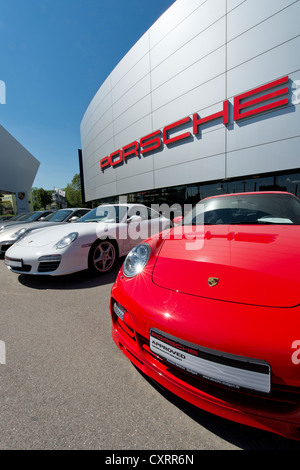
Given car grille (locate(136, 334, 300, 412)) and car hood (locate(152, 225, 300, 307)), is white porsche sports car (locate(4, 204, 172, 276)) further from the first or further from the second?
car grille (locate(136, 334, 300, 412))

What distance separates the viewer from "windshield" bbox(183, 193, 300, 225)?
210 centimetres

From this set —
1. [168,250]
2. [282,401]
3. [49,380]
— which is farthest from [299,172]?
[49,380]

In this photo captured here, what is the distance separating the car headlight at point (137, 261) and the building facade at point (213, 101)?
23.4ft

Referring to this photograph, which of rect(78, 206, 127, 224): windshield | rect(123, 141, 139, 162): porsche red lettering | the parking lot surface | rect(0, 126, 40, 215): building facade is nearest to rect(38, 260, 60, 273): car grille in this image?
the parking lot surface

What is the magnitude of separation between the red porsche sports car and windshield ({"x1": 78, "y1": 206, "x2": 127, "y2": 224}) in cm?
238

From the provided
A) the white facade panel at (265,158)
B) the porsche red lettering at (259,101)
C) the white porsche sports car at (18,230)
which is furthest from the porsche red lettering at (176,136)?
the white porsche sports car at (18,230)

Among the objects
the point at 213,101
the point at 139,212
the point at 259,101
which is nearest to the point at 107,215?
the point at 139,212

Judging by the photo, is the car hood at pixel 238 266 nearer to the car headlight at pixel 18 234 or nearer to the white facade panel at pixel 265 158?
the car headlight at pixel 18 234

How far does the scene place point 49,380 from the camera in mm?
1333

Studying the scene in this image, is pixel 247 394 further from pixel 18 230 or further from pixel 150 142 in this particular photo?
pixel 150 142

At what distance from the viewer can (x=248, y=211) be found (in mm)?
2270

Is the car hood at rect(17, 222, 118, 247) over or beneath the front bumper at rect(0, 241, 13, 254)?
over
